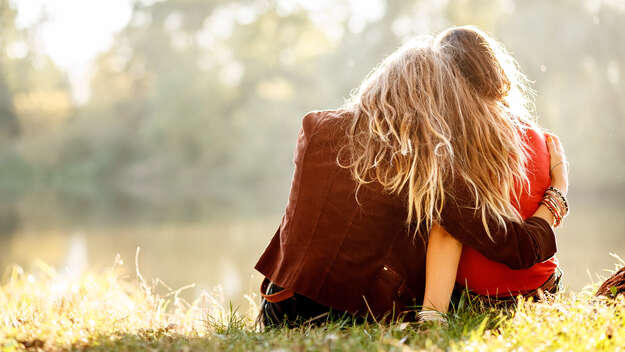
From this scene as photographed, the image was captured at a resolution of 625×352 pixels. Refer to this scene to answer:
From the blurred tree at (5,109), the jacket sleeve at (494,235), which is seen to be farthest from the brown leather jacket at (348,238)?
the blurred tree at (5,109)

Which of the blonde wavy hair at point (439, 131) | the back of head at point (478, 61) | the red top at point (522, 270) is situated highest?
the back of head at point (478, 61)

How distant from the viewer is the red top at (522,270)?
1.91m

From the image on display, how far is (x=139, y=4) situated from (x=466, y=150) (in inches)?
883

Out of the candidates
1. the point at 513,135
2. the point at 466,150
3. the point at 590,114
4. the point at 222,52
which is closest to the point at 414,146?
the point at 466,150

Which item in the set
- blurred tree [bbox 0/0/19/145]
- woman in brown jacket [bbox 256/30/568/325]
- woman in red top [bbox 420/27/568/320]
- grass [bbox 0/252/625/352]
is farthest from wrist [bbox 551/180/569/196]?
blurred tree [bbox 0/0/19/145]

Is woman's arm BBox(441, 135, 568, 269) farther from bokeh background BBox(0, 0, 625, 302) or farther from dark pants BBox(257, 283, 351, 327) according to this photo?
bokeh background BBox(0, 0, 625, 302)

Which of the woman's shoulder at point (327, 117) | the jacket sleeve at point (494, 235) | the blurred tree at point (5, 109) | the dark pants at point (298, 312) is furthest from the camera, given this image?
the blurred tree at point (5, 109)

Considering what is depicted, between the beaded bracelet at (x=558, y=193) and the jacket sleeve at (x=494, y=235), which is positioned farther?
the beaded bracelet at (x=558, y=193)

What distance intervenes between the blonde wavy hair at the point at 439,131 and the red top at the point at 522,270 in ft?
0.20

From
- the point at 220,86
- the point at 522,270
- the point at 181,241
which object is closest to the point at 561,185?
the point at 522,270

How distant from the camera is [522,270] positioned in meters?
1.95

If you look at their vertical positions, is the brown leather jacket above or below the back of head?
below

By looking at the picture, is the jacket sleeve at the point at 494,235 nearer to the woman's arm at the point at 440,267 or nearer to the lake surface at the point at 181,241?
the woman's arm at the point at 440,267

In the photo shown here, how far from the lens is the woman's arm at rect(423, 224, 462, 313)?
5.90 ft
